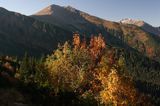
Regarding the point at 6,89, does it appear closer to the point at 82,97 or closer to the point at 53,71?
the point at 82,97

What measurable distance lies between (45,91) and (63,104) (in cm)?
815

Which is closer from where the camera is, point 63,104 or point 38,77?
point 63,104

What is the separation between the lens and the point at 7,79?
6081 cm

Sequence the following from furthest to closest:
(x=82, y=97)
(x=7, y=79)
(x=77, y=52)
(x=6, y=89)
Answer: (x=77, y=52)
(x=82, y=97)
(x=7, y=79)
(x=6, y=89)

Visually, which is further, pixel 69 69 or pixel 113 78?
pixel 69 69

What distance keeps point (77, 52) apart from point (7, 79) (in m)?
32.9

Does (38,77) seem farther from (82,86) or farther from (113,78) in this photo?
(113,78)

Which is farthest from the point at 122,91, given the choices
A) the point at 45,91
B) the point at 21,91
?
the point at 21,91

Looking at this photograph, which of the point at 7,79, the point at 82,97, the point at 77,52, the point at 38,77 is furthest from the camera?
the point at 77,52

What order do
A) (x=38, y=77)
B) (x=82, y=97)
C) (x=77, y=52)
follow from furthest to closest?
(x=77, y=52) < (x=38, y=77) < (x=82, y=97)

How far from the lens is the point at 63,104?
57.4 m

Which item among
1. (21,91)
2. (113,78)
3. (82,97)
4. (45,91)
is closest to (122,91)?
(113,78)

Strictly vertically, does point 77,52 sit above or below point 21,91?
above

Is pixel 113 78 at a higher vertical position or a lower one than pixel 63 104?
higher
